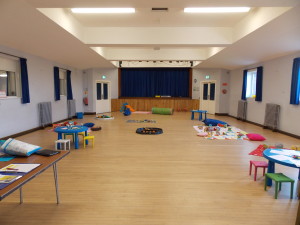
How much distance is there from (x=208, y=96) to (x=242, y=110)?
2.82 metres

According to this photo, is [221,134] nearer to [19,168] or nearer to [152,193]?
[152,193]

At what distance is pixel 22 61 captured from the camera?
5.92 meters

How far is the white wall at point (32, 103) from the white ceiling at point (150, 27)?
29.3 inches

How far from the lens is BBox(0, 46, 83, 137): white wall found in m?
5.43

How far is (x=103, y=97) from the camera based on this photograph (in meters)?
11.8

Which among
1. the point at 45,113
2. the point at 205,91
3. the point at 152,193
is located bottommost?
the point at 152,193

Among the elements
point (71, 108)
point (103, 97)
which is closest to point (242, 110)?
point (103, 97)

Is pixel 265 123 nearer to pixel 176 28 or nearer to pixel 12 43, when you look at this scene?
pixel 176 28

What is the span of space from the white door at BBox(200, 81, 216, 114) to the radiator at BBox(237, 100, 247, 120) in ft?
6.18

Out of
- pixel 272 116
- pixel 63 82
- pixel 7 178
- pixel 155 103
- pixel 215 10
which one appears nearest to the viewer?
pixel 7 178

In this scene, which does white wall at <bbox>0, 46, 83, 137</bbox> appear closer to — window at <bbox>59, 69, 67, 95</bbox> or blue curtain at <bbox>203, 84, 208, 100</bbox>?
window at <bbox>59, 69, 67, 95</bbox>

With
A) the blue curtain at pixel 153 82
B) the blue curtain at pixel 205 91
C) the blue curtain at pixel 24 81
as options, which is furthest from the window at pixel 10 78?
the blue curtain at pixel 205 91

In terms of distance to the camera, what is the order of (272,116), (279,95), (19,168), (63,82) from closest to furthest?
(19,168)
(279,95)
(272,116)
(63,82)

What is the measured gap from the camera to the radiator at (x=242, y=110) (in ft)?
29.7
